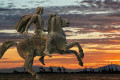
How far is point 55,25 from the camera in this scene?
2112 cm

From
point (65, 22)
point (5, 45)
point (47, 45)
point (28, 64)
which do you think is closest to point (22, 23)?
point (5, 45)

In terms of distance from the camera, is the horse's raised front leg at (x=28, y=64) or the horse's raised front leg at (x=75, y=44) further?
the horse's raised front leg at (x=75, y=44)

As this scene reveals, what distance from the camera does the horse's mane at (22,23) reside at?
69.7ft

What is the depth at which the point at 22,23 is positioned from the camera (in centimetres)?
2136

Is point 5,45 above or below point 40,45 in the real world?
below

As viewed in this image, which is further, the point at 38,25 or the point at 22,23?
the point at 22,23

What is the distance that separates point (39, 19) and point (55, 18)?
1.15 meters

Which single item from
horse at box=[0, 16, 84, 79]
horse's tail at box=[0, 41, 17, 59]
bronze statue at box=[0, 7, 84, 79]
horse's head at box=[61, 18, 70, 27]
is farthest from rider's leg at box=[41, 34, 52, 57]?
horse's tail at box=[0, 41, 17, 59]

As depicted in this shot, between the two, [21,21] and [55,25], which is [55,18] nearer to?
[55,25]

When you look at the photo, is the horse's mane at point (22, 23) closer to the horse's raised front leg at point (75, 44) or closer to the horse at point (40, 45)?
the horse at point (40, 45)

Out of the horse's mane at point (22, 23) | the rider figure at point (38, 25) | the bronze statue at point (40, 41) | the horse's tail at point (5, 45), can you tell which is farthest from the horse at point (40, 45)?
the horse's mane at point (22, 23)

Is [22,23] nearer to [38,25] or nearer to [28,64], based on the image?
[38,25]

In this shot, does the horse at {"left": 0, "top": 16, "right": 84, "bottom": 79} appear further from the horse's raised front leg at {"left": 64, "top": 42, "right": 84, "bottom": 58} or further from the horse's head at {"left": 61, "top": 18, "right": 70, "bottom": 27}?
the horse's head at {"left": 61, "top": 18, "right": 70, "bottom": 27}

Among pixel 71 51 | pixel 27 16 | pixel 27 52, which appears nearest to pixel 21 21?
pixel 27 16
